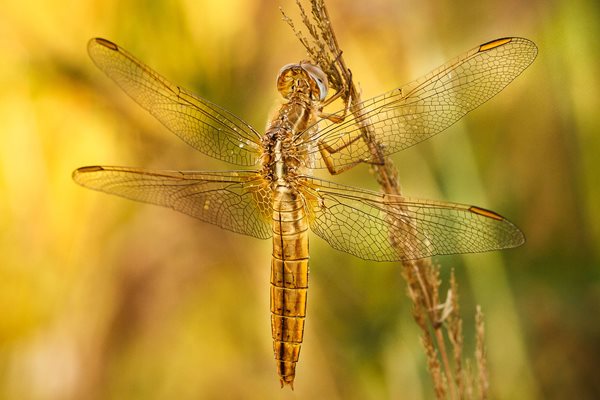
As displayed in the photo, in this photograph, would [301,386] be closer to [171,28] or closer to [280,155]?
[280,155]

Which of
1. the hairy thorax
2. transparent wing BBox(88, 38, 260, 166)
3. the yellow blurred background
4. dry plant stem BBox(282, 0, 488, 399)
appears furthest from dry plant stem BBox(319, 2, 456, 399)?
the yellow blurred background

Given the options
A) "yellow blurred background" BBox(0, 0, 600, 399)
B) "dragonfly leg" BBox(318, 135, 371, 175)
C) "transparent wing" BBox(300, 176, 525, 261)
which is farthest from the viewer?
"yellow blurred background" BBox(0, 0, 600, 399)

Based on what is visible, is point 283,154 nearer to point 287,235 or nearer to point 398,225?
point 287,235

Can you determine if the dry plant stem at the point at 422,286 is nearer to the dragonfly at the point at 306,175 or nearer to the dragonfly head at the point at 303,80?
the dragonfly at the point at 306,175

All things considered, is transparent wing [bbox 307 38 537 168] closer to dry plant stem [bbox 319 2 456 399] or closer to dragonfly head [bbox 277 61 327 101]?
dry plant stem [bbox 319 2 456 399]

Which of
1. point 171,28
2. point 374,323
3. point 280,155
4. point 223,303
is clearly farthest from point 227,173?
point 171,28

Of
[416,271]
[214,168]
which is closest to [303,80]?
[416,271]

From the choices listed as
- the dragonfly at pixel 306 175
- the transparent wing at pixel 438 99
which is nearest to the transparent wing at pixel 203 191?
the dragonfly at pixel 306 175
